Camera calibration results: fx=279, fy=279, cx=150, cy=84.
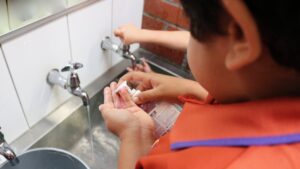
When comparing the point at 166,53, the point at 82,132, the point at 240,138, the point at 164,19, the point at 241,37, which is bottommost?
the point at 82,132

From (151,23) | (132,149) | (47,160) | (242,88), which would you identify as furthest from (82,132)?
(242,88)

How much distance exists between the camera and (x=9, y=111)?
0.57 meters

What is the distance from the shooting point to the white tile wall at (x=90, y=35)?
0.64 metres

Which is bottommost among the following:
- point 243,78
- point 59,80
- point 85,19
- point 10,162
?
point 10,162

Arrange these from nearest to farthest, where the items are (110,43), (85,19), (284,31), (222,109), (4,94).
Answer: (284,31) → (222,109) → (4,94) → (85,19) → (110,43)

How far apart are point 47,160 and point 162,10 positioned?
55 cm

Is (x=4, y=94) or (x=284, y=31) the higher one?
(x=284, y=31)

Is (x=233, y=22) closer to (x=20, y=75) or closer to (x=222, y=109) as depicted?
(x=222, y=109)

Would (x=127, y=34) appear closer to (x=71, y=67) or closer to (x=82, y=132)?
(x=71, y=67)

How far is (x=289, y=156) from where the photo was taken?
0.92 feet

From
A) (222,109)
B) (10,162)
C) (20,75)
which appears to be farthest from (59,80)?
(222,109)

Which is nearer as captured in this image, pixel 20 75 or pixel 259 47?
pixel 259 47

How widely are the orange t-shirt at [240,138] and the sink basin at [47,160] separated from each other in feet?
0.95

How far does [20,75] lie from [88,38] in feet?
0.65
